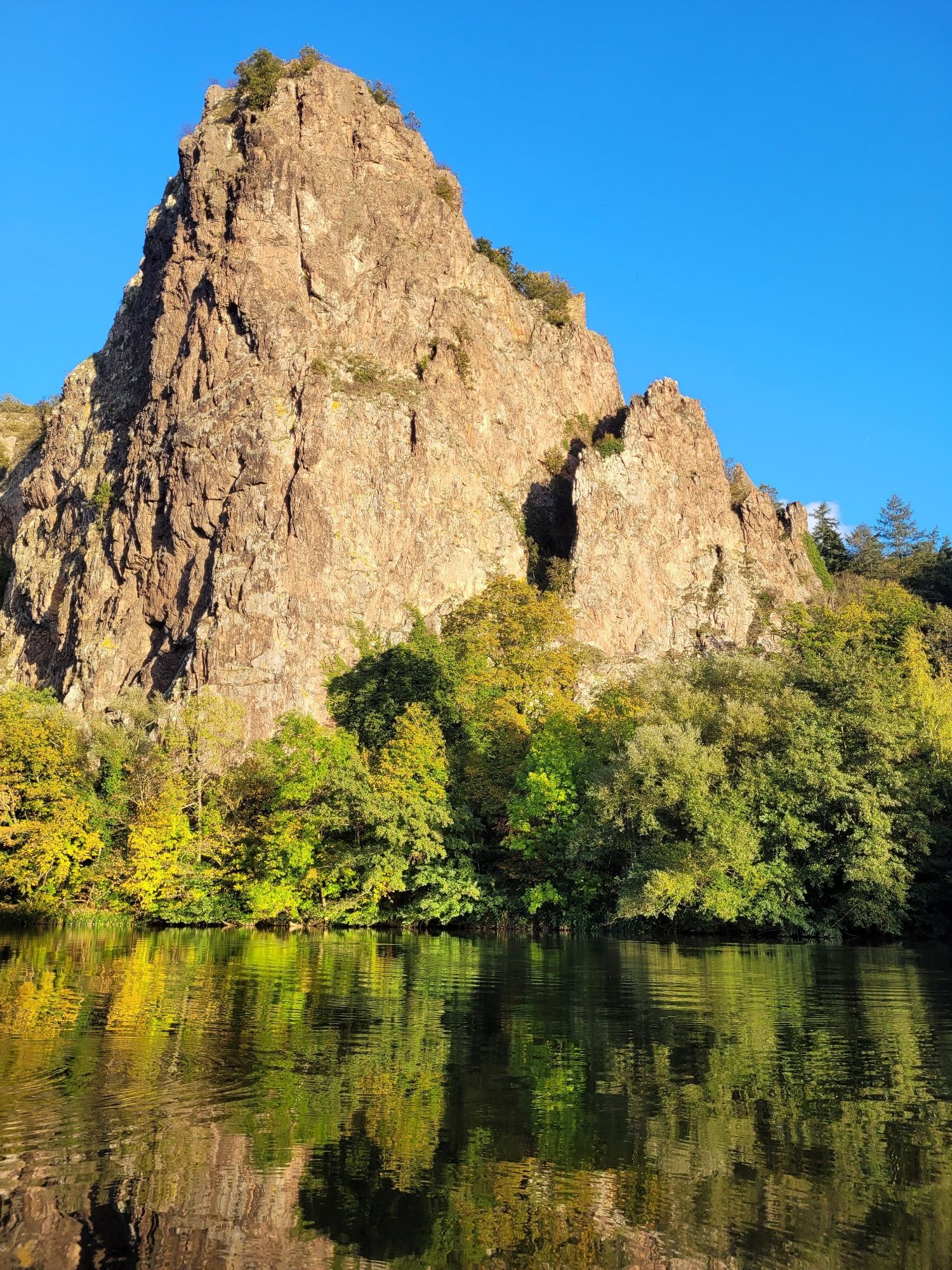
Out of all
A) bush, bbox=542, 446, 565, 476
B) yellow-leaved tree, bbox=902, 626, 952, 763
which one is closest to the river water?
yellow-leaved tree, bbox=902, 626, 952, 763

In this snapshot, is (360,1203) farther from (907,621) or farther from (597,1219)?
(907,621)

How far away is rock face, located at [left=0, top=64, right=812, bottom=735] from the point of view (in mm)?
80062

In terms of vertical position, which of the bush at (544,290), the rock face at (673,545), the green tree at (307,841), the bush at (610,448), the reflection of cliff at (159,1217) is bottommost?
the reflection of cliff at (159,1217)

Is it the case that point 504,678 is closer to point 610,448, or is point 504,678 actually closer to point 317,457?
point 317,457

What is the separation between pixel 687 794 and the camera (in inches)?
1725

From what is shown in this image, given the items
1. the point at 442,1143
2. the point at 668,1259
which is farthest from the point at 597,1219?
the point at 442,1143

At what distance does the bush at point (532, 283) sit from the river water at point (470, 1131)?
102 m

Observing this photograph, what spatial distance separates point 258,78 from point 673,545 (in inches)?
2329

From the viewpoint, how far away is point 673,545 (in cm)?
10025

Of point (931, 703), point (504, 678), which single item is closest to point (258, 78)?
point (504, 678)

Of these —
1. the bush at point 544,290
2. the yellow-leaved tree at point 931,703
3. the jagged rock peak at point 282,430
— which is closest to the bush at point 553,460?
the jagged rock peak at point 282,430

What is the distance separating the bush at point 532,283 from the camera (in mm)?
114625

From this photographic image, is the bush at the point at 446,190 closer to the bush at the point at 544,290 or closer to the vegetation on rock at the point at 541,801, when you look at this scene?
the bush at the point at 544,290

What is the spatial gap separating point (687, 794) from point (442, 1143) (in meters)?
34.6
